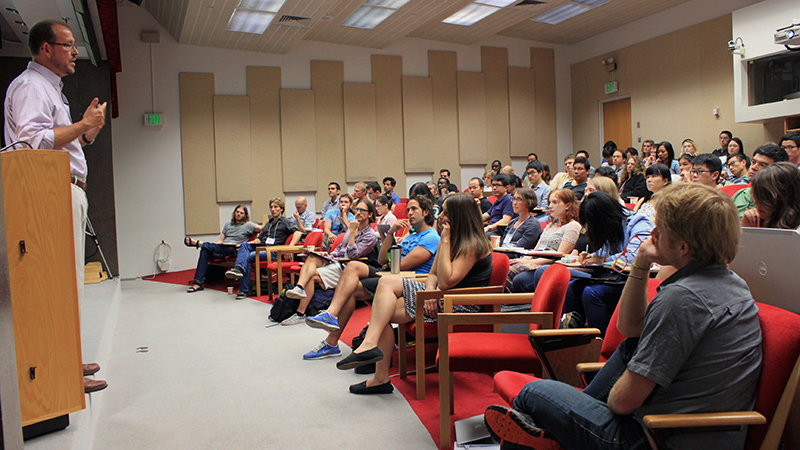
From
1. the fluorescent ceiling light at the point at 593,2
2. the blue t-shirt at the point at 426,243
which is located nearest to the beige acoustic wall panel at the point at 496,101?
the fluorescent ceiling light at the point at 593,2

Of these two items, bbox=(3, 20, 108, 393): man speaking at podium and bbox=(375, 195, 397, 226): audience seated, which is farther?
bbox=(375, 195, 397, 226): audience seated

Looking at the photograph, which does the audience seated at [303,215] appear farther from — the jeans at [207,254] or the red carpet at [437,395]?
the red carpet at [437,395]

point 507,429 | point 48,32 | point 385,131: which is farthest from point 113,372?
point 385,131

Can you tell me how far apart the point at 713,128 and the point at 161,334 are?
8.42m

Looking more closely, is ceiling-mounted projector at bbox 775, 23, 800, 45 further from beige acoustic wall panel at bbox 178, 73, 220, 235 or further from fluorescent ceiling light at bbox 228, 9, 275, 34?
beige acoustic wall panel at bbox 178, 73, 220, 235

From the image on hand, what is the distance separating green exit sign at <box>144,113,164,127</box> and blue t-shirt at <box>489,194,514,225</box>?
217 inches

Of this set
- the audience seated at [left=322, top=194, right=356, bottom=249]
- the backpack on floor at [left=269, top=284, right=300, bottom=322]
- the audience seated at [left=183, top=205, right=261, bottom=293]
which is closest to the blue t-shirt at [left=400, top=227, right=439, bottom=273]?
the backpack on floor at [left=269, top=284, right=300, bottom=322]

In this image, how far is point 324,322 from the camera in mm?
3400

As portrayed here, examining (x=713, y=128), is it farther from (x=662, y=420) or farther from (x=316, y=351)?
(x=662, y=420)

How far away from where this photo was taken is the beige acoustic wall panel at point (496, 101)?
33.8 ft

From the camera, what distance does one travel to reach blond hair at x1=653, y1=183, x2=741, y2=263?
1.29 meters

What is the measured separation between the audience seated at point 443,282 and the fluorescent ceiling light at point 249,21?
216 inches

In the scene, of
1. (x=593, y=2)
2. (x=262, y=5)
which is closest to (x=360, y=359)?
(x=262, y=5)

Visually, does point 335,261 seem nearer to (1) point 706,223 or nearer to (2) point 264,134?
(1) point 706,223
